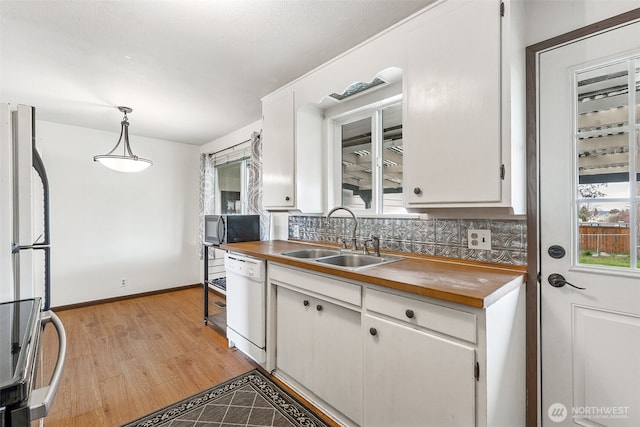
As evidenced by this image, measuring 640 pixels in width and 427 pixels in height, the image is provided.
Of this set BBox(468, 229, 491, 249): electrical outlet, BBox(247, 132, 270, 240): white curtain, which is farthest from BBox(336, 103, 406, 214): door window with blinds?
BBox(247, 132, 270, 240): white curtain

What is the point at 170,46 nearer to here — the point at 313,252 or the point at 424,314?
the point at 313,252

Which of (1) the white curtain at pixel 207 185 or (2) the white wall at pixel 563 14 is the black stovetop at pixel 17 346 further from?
(1) the white curtain at pixel 207 185

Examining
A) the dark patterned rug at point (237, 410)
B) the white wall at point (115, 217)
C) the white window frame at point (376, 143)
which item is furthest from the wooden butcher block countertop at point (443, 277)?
the white wall at point (115, 217)

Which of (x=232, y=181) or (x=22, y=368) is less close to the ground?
(x=232, y=181)

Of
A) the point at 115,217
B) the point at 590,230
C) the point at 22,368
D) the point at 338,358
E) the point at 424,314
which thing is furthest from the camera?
the point at 115,217

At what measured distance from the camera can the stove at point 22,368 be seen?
597mm

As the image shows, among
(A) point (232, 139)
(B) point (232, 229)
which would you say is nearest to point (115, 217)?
(A) point (232, 139)

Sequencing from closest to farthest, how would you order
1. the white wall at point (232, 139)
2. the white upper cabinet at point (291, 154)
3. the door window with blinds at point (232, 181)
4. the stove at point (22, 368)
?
1. the stove at point (22, 368)
2. the white upper cabinet at point (291, 154)
3. the white wall at point (232, 139)
4. the door window with blinds at point (232, 181)

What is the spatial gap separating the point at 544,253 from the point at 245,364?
7.13 ft

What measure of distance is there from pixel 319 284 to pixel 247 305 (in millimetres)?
872

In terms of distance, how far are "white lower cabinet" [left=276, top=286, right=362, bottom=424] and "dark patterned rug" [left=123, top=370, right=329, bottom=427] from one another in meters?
0.14

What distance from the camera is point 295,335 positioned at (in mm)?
1911

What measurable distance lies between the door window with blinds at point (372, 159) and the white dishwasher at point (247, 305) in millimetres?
968

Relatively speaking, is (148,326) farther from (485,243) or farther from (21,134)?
(485,243)
